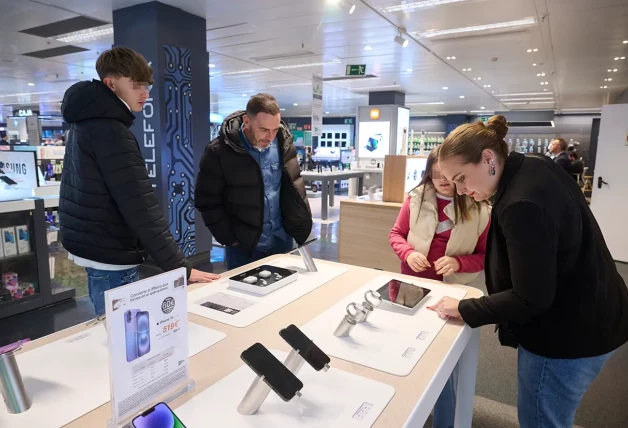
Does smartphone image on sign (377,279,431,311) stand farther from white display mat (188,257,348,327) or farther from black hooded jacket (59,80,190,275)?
black hooded jacket (59,80,190,275)

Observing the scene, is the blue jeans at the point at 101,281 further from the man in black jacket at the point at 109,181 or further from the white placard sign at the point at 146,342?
the white placard sign at the point at 146,342

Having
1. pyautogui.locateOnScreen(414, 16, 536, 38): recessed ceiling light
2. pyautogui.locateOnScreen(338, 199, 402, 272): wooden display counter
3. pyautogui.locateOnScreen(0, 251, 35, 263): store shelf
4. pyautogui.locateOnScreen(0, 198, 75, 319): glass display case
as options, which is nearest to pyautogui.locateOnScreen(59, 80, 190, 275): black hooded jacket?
pyautogui.locateOnScreen(0, 198, 75, 319): glass display case

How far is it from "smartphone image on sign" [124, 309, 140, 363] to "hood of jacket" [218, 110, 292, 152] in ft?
4.65

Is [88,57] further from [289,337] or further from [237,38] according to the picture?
[289,337]

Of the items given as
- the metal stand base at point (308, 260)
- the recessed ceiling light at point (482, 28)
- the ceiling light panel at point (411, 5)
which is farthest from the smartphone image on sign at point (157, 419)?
the recessed ceiling light at point (482, 28)

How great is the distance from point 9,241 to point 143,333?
3.27 meters

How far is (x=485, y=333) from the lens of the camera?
319 centimetres

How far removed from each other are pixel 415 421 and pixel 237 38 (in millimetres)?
6103

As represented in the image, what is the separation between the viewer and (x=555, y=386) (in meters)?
1.24

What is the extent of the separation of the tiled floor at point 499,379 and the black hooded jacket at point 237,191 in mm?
1118

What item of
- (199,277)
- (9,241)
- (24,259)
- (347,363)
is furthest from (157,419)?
(24,259)

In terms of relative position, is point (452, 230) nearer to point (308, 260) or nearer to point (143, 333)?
point (308, 260)

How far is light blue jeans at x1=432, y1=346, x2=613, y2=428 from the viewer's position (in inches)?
47.8

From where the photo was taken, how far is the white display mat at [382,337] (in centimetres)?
104
